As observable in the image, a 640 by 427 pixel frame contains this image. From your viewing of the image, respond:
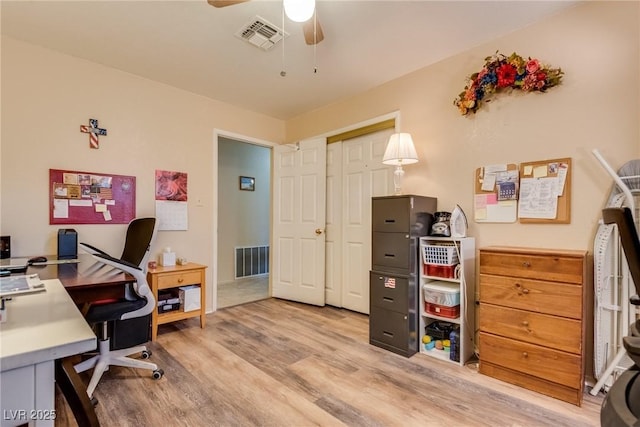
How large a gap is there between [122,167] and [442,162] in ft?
10.1

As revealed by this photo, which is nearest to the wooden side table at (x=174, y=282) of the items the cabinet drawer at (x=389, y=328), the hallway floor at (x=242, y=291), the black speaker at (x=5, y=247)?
the hallway floor at (x=242, y=291)

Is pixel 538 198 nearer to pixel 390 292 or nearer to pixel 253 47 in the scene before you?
pixel 390 292

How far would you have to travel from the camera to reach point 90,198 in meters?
2.72

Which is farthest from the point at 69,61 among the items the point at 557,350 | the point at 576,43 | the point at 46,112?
the point at 557,350

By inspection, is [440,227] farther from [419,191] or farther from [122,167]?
[122,167]

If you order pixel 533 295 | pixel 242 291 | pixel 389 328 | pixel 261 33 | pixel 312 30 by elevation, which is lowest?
pixel 242 291

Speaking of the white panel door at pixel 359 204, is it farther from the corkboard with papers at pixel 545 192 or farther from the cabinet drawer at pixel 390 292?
the corkboard with papers at pixel 545 192

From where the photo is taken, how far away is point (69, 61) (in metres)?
2.63

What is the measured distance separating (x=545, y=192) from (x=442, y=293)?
1046 millimetres

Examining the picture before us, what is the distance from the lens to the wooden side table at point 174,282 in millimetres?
2717

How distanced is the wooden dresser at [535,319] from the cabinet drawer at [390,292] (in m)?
0.56

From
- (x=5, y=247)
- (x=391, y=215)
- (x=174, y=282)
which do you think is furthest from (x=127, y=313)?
(x=391, y=215)

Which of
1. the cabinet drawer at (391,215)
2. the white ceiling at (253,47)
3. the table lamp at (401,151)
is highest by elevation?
the white ceiling at (253,47)

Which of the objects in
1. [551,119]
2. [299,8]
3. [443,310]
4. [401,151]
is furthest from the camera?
[401,151]
